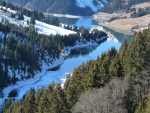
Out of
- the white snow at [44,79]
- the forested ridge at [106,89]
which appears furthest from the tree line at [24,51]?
the forested ridge at [106,89]

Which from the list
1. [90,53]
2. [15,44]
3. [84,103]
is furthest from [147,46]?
[90,53]

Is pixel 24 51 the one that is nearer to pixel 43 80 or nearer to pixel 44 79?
pixel 44 79

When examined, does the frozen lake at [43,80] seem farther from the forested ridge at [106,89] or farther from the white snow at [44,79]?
the forested ridge at [106,89]

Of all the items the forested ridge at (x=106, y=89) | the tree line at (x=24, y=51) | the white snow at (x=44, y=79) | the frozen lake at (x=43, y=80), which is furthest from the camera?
the tree line at (x=24, y=51)

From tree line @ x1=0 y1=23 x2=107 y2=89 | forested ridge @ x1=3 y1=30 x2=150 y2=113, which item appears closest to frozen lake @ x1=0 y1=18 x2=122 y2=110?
tree line @ x1=0 y1=23 x2=107 y2=89

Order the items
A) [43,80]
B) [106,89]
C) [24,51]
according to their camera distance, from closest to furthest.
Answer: [106,89] → [43,80] → [24,51]

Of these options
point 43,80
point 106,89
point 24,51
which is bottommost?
point 43,80

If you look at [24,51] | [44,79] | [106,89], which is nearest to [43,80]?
[44,79]

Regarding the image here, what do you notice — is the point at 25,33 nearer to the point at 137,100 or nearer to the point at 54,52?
the point at 54,52

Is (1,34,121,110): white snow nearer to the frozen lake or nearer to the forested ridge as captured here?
the frozen lake
